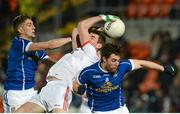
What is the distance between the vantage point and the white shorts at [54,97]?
1138 centimetres

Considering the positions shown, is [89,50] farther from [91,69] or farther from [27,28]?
[27,28]

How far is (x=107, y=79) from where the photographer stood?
37.7 feet

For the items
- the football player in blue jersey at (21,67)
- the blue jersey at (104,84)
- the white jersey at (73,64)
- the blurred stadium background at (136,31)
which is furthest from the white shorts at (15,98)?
the blurred stadium background at (136,31)

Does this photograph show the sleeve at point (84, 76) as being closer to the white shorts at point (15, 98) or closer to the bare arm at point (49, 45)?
the bare arm at point (49, 45)

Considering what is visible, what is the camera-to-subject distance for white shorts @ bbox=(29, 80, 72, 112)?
1138 centimetres

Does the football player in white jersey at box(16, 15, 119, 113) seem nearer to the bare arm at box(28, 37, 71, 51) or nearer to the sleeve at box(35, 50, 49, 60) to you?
the bare arm at box(28, 37, 71, 51)

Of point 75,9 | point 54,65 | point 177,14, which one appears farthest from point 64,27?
point 54,65

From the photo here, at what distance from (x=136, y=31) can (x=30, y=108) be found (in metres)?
8.62

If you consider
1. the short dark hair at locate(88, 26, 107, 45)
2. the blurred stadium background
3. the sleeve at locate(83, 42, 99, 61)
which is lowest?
the blurred stadium background

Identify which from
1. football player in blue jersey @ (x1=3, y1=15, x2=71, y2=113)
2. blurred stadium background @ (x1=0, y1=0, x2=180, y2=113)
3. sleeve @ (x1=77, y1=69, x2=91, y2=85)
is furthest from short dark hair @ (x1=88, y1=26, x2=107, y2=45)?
blurred stadium background @ (x1=0, y1=0, x2=180, y2=113)

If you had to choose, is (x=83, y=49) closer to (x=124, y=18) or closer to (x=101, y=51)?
(x=101, y=51)

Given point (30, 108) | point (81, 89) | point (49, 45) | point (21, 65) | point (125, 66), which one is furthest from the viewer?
point (21, 65)

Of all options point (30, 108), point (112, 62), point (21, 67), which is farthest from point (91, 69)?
point (21, 67)

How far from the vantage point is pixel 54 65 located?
38.4 feet
